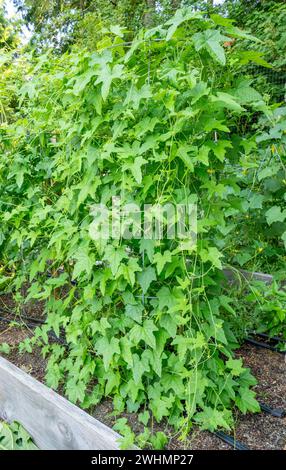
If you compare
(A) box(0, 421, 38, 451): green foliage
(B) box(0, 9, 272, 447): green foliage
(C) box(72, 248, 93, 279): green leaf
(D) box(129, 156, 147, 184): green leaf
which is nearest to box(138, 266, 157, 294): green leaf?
(B) box(0, 9, 272, 447): green foliage

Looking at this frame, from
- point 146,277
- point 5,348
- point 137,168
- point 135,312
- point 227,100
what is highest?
point 227,100

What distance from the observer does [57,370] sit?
171 centimetres

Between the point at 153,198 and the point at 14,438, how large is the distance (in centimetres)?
130

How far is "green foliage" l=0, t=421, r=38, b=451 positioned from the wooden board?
0.08 feet

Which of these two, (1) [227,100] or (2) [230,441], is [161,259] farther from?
(2) [230,441]

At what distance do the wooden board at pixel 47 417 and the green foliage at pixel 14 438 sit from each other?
0.02m

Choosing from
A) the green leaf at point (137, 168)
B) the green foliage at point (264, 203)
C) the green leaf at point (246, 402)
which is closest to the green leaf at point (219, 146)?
the green leaf at point (137, 168)

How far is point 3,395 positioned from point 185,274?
117 centimetres

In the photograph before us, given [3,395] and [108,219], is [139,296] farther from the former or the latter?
[3,395]

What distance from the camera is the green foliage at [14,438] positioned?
5.23 ft

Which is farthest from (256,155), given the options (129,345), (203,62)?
(129,345)

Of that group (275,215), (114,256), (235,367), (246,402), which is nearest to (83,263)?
(114,256)

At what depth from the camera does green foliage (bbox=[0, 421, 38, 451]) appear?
1.59m

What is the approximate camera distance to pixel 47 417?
149cm
